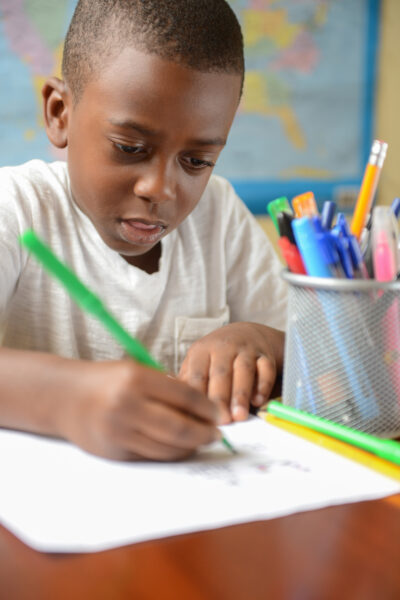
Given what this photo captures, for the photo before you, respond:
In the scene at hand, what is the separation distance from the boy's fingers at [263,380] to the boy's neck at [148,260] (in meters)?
0.27

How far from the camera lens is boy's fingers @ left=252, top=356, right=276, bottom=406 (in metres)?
0.56

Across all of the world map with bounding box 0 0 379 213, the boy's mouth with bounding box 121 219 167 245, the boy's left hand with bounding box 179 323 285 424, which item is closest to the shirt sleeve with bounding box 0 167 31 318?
the boy's mouth with bounding box 121 219 167 245

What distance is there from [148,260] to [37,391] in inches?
15.2

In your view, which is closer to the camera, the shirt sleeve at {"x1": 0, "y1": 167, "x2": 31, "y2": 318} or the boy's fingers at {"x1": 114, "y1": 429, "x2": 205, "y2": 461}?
the boy's fingers at {"x1": 114, "y1": 429, "x2": 205, "y2": 461}

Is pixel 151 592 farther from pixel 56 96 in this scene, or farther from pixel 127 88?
pixel 56 96

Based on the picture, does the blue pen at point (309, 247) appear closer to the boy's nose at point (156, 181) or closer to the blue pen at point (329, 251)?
the blue pen at point (329, 251)

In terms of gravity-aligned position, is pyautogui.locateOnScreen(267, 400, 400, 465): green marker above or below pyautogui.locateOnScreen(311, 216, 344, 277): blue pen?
below

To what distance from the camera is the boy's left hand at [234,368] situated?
537mm

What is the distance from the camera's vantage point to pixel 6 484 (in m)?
0.38

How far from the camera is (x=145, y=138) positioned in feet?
1.98

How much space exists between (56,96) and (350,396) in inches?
17.7

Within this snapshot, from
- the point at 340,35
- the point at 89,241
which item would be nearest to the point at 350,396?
the point at 89,241

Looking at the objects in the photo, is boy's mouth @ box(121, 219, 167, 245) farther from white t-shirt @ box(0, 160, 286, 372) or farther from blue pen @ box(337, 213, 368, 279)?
blue pen @ box(337, 213, 368, 279)

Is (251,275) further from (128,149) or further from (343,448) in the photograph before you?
(343,448)
